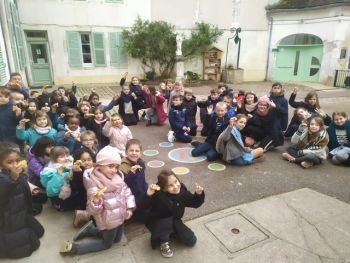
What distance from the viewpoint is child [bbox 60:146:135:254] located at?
2541mm

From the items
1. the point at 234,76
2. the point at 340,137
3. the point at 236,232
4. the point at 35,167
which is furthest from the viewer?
the point at 234,76

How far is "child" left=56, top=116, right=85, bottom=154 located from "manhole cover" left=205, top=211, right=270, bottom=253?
2.32 metres

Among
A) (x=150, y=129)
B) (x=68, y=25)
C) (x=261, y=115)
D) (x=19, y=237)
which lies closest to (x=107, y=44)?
(x=68, y=25)

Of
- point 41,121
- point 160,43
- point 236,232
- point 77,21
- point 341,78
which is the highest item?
point 77,21

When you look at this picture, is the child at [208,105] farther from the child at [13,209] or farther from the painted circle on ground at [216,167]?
the child at [13,209]

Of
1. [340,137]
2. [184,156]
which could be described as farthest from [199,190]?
[340,137]

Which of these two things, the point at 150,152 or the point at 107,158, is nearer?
the point at 107,158

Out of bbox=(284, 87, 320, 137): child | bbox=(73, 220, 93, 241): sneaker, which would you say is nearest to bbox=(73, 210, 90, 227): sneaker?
bbox=(73, 220, 93, 241): sneaker

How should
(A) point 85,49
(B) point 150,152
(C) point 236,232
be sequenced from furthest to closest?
(A) point 85,49 < (B) point 150,152 < (C) point 236,232

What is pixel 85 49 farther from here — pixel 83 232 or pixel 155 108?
pixel 83 232

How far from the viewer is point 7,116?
456cm

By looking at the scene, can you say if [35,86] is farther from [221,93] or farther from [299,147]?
[299,147]

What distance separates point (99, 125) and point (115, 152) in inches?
106

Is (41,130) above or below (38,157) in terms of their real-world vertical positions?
above
